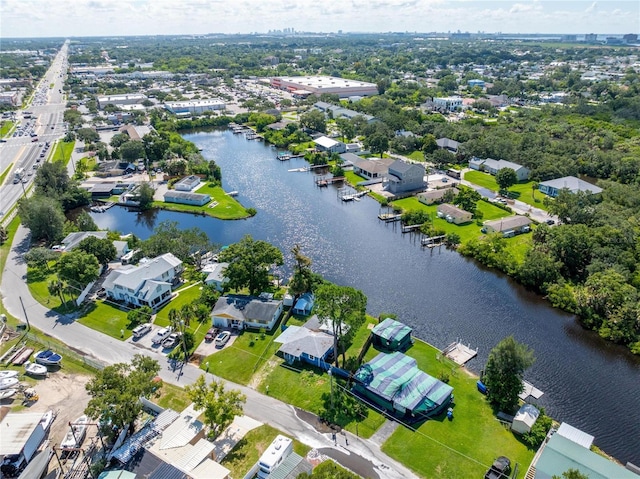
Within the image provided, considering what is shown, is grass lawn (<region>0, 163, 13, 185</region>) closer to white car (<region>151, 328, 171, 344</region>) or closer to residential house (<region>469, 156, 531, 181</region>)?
white car (<region>151, 328, 171, 344</region>)

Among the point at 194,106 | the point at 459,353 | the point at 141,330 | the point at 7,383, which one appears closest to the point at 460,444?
the point at 459,353

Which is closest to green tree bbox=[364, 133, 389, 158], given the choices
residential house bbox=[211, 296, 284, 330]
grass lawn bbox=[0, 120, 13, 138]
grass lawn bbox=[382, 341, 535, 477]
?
residential house bbox=[211, 296, 284, 330]

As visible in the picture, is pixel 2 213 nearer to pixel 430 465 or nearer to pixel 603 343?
pixel 430 465

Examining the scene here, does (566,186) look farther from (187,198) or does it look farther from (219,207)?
(187,198)

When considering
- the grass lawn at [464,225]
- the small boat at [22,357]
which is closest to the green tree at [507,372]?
the grass lawn at [464,225]

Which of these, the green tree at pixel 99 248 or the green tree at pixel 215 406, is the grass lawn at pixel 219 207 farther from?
the green tree at pixel 215 406

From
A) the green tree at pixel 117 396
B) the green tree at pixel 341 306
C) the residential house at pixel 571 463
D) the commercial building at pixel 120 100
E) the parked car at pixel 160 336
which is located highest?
the green tree at pixel 341 306
